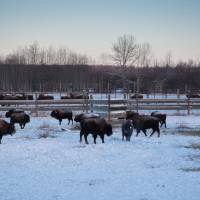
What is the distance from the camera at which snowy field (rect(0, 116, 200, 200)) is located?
8.69 meters

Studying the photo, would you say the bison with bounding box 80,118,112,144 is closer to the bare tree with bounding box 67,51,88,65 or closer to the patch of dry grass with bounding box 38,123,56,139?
the patch of dry grass with bounding box 38,123,56,139

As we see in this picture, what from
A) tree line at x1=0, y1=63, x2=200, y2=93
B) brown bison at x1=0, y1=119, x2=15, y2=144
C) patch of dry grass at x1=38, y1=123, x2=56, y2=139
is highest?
tree line at x1=0, y1=63, x2=200, y2=93

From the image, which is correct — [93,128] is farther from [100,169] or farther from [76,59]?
[76,59]

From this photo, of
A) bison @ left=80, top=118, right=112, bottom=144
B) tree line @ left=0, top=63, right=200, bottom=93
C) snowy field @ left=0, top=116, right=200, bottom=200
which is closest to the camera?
snowy field @ left=0, top=116, right=200, bottom=200

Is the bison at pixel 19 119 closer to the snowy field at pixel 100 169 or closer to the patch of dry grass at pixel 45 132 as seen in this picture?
the patch of dry grass at pixel 45 132

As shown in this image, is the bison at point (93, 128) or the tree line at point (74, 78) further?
the tree line at point (74, 78)

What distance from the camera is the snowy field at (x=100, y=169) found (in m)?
8.69

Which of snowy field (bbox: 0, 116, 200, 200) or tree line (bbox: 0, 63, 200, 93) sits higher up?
tree line (bbox: 0, 63, 200, 93)

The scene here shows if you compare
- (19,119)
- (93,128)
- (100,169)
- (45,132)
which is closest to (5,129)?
(45,132)

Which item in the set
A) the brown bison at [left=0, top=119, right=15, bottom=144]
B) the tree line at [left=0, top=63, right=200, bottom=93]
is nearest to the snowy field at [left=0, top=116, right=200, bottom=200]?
the brown bison at [left=0, top=119, right=15, bottom=144]

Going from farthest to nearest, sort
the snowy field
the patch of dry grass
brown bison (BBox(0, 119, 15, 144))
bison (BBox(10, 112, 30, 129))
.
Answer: bison (BBox(10, 112, 30, 129))
the patch of dry grass
brown bison (BBox(0, 119, 15, 144))
the snowy field

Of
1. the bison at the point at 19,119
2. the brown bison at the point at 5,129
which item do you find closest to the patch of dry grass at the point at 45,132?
the bison at the point at 19,119

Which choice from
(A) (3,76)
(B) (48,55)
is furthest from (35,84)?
(B) (48,55)

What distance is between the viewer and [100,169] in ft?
35.9
